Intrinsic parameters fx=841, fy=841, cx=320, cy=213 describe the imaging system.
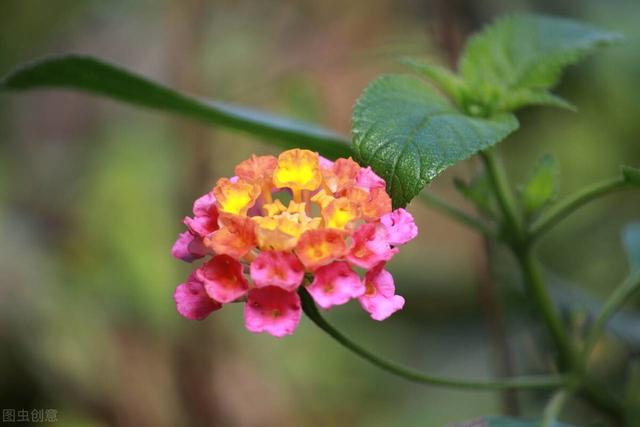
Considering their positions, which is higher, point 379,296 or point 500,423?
point 379,296

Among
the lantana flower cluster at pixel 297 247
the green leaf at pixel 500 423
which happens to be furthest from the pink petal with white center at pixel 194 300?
the green leaf at pixel 500 423

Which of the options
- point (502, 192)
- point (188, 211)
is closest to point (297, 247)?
point (502, 192)

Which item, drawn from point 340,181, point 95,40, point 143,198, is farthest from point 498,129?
point 95,40

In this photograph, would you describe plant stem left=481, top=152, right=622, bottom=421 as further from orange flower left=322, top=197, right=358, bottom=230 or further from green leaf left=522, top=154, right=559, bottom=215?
orange flower left=322, top=197, right=358, bottom=230

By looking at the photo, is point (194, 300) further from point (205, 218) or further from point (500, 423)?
point (500, 423)

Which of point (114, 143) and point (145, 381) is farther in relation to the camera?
point (114, 143)

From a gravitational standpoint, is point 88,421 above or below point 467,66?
below

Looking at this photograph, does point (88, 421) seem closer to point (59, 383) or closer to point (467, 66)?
point (59, 383)

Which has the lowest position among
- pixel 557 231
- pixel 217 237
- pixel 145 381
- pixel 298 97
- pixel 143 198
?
pixel 145 381
